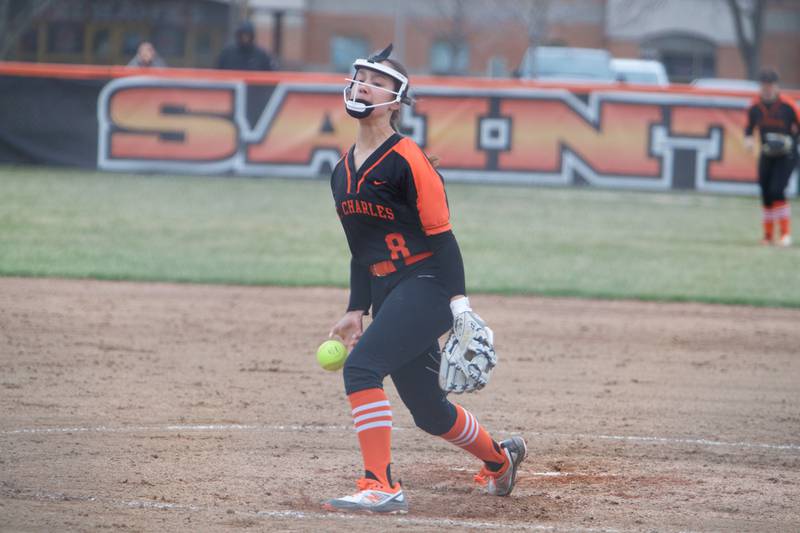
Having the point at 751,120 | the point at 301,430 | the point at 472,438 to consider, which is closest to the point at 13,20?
the point at 751,120

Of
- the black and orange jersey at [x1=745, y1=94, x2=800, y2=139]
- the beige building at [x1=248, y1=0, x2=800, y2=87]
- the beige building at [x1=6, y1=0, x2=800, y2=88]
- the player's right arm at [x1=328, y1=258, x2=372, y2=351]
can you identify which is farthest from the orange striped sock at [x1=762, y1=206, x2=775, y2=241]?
the beige building at [x1=248, y1=0, x2=800, y2=87]

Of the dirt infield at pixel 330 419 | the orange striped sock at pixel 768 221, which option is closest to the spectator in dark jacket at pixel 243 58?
the orange striped sock at pixel 768 221

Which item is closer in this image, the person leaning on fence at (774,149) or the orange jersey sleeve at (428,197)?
Answer: the orange jersey sleeve at (428,197)

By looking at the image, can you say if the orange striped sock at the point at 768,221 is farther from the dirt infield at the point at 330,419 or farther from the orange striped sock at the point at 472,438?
the orange striped sock at the point at 472,438

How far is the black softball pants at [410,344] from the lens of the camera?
218 inches

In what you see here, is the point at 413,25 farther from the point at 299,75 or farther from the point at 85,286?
the point at 85,286

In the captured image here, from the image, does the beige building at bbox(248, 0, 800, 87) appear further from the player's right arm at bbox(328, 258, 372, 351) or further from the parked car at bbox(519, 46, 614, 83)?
the player's right arm at bbox(328, 258, 372, 351)

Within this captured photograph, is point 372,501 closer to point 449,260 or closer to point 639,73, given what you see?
point 449,260

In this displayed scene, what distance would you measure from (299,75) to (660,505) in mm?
16525

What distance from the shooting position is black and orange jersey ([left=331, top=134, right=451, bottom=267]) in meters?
5.53

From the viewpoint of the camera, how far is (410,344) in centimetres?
557

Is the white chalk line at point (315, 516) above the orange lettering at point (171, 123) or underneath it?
underneath

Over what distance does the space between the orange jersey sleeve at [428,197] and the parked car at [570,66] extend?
21755 mm

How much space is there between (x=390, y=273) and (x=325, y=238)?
1029 cm
